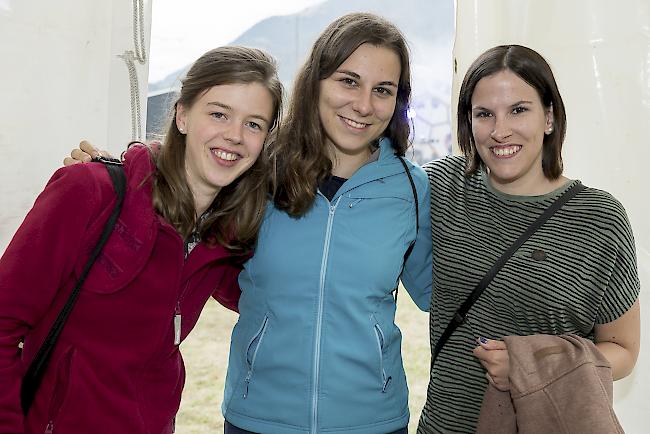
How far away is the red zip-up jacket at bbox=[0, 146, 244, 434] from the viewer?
0.92 meters

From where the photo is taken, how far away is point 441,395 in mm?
1214

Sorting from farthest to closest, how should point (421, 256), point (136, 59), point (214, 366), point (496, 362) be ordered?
point (214, 366)
point (136, 59)
point (421, 256)
point (496, 362)

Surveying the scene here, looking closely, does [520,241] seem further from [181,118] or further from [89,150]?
[89,150]

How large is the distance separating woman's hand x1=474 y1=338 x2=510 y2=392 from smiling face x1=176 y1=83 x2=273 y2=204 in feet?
1.74

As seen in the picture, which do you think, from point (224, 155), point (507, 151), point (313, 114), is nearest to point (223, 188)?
point (224, 155)

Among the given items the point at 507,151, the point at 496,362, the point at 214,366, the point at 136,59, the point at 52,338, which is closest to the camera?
the point at 52,338

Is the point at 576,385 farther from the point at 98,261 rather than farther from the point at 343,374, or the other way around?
the point at 98,261

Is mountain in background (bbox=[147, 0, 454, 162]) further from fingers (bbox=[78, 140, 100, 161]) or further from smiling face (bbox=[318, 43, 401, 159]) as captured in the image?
fingers (bbox=[78, 140, 100, 161])

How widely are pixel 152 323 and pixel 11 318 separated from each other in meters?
0.21

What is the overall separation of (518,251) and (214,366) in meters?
2.54

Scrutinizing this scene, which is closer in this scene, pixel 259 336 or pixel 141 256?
pixel 141 256

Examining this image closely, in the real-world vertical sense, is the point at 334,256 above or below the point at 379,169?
below

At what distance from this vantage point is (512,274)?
1127mm

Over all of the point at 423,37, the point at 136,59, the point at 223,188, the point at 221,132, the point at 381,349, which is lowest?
the point at 381,349
